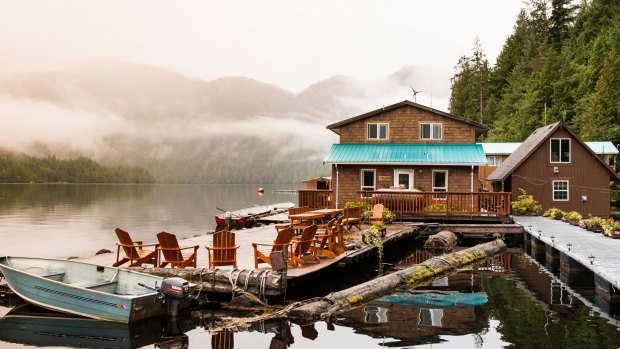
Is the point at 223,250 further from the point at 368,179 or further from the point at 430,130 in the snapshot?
the point at 430,130

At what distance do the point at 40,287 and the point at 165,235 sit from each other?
2.95 metres

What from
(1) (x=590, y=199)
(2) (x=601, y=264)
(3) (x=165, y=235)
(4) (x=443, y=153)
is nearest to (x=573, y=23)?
(1) (x=590, y=199)

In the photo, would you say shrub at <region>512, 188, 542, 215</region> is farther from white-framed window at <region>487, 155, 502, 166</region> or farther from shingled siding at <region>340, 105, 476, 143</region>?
white-framed window at <region>487, 155, 502, 166</region>

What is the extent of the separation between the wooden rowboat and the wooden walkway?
10.1m

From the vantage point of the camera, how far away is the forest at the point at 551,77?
5753cm

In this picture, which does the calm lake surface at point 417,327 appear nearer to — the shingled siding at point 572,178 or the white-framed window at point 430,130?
the white-framed window at point 430,130

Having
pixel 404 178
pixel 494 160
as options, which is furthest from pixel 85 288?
pixel 494 160

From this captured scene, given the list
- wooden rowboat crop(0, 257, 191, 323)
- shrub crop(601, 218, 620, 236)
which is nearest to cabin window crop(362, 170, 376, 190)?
shrub crop(601, 218, 620, 236)

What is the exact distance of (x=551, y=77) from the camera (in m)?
70.6

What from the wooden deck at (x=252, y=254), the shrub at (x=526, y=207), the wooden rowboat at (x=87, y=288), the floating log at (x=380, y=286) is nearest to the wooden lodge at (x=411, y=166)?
the shrub at (x=526, y=207)

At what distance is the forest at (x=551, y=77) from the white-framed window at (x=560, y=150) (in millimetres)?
17298

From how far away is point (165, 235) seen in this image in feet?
43.9

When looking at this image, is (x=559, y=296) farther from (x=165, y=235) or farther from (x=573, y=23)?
(x=573, y=23)

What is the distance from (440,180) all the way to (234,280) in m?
19.8
